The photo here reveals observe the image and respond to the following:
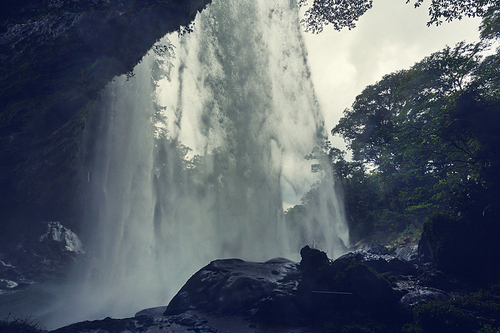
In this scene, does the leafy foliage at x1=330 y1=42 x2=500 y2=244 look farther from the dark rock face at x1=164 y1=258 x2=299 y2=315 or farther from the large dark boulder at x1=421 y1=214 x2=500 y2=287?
the dark rock face at x1=164 y1=258 x2=299 y2=315

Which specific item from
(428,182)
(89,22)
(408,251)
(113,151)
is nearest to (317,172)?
(428,182)

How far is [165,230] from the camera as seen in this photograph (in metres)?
28.9

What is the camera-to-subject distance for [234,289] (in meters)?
9.59

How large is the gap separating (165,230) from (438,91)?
30723 millimetres

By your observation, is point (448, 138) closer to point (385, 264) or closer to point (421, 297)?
point (385, 264)

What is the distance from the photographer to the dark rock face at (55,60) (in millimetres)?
9820

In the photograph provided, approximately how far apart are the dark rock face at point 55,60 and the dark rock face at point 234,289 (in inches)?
492

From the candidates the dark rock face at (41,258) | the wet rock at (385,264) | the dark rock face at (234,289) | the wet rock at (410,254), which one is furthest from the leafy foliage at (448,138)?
the dark rock face at (41,258)

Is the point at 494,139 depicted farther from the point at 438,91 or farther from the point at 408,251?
the point at 408,251

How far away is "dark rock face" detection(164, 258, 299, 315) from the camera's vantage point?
918 centimetres

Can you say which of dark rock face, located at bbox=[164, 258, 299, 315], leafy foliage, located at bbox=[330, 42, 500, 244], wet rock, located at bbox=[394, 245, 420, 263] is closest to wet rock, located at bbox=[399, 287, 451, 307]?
dark rock face, located at bbox=[164, 258, 299, 315]

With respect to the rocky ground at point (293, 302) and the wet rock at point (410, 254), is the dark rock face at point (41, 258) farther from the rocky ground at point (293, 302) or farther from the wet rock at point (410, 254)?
the wet rock at point (410, 254)

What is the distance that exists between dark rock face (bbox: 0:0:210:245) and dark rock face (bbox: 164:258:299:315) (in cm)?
1249

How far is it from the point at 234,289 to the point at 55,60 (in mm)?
13824
